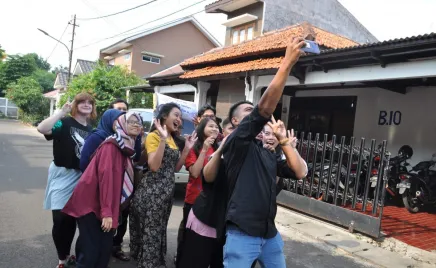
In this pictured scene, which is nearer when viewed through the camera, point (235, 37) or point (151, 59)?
point (235, 37)

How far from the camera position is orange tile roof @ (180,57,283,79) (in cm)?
859

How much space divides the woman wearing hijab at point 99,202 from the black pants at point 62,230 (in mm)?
627

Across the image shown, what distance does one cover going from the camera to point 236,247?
7.31 ft

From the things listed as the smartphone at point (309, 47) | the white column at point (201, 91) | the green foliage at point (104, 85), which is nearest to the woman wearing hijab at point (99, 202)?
the smartphone at point (309, 47)

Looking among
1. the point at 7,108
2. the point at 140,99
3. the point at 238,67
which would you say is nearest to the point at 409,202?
the point at 238,67

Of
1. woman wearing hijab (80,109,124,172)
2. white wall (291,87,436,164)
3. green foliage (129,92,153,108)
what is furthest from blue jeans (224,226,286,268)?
green foliage (129,92,153,108)

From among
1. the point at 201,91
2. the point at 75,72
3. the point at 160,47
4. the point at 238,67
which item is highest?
the point at 160,47

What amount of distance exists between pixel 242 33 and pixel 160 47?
10329 millimetres

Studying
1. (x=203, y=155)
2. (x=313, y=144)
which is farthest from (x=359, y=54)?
(x=203, y=155)

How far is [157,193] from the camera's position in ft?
10.6

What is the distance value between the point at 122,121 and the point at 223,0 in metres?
15.9

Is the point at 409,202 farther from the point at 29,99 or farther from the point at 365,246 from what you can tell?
the point at 29,99

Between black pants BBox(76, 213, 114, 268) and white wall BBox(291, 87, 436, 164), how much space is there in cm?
817

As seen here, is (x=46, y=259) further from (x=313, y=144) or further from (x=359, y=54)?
(x=359, y=54)
